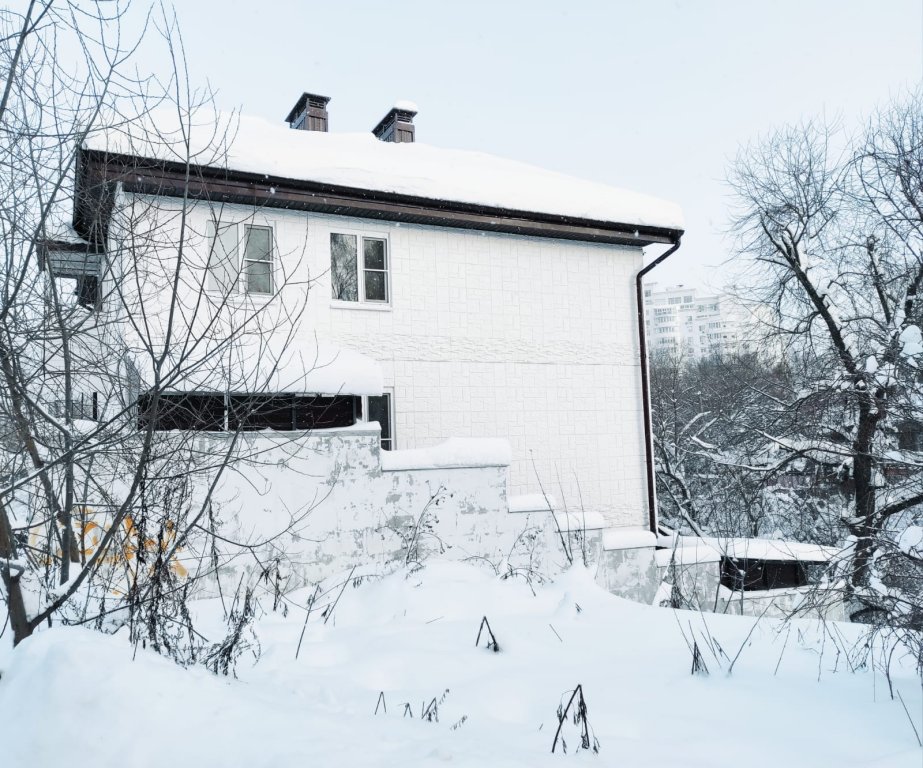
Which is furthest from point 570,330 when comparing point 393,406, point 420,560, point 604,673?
point 604,673

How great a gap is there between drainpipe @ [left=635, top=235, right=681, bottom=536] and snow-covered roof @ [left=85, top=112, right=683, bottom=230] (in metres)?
0.64

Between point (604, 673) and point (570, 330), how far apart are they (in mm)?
7912

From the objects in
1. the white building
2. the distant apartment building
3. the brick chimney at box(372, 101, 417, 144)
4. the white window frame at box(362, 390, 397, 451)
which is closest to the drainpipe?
the white building

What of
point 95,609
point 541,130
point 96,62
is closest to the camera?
point 96,62

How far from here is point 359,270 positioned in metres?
10.1

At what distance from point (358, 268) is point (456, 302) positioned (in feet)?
5.40

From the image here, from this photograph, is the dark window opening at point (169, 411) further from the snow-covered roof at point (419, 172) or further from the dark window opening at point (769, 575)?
the dark window opening at point (769, 575)

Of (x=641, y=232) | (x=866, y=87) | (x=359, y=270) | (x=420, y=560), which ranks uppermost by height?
(x=866, y=87)

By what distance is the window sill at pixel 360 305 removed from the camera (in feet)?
32.2

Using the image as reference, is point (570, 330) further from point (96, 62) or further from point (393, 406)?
point (96, 62)

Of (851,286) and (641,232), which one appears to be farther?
(851,286)

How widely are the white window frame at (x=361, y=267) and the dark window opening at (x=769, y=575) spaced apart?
24.2 ft

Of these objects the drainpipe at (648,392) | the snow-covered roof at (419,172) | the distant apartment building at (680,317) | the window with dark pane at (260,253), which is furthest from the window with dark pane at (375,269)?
the distant apartment building at (680,317)

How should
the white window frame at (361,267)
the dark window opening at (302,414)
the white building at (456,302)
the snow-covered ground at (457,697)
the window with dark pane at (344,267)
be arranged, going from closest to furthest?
the snow-covered ground at (457,697) < the dark window opening at (302,414) < the white building at (456,302) < the white window frame at (361,267) < the window with dark pane at (344,267)
